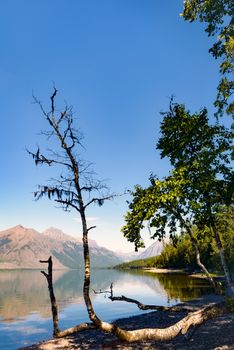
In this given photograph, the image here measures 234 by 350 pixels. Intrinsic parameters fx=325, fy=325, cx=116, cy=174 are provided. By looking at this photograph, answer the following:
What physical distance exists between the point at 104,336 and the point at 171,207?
1844 centimetres

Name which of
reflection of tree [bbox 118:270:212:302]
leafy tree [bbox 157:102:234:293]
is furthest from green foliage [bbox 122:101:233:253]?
reflection of tree [bbox 118:270:212:302]

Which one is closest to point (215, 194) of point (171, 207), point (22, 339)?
point (171, 207)

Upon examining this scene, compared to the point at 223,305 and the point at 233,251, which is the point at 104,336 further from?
the point at 233,251

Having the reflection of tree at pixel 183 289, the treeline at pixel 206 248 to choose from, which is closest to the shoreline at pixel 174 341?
the treeline at pixel 206 248

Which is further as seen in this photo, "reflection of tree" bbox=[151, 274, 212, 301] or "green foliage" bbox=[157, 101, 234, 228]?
"reflection of tree" bbox=[151, 274, 212, 301]

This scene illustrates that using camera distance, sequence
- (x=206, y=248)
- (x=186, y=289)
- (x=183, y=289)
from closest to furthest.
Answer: (x=186, y=289)
(x=183, y=289)
(x=206, y=248)

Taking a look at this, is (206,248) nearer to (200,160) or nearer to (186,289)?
(186,289)

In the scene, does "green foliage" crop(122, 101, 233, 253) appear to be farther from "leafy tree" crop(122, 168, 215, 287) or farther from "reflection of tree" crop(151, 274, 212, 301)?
"reflection of tree" crop(151, 274, 212, 301)

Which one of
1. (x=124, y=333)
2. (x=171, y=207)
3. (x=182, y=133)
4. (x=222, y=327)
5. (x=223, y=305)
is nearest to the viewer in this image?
(x=124, y=333)

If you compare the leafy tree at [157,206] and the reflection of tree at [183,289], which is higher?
the leafy tree at [157,206]

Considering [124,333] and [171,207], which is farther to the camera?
[171,207]

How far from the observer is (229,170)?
18.5 metres

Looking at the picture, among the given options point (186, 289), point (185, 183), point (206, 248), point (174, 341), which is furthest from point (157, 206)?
point (206, 248)

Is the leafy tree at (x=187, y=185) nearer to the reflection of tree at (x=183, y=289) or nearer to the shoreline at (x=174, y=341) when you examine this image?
the shoreline at (x=174, y=341)
